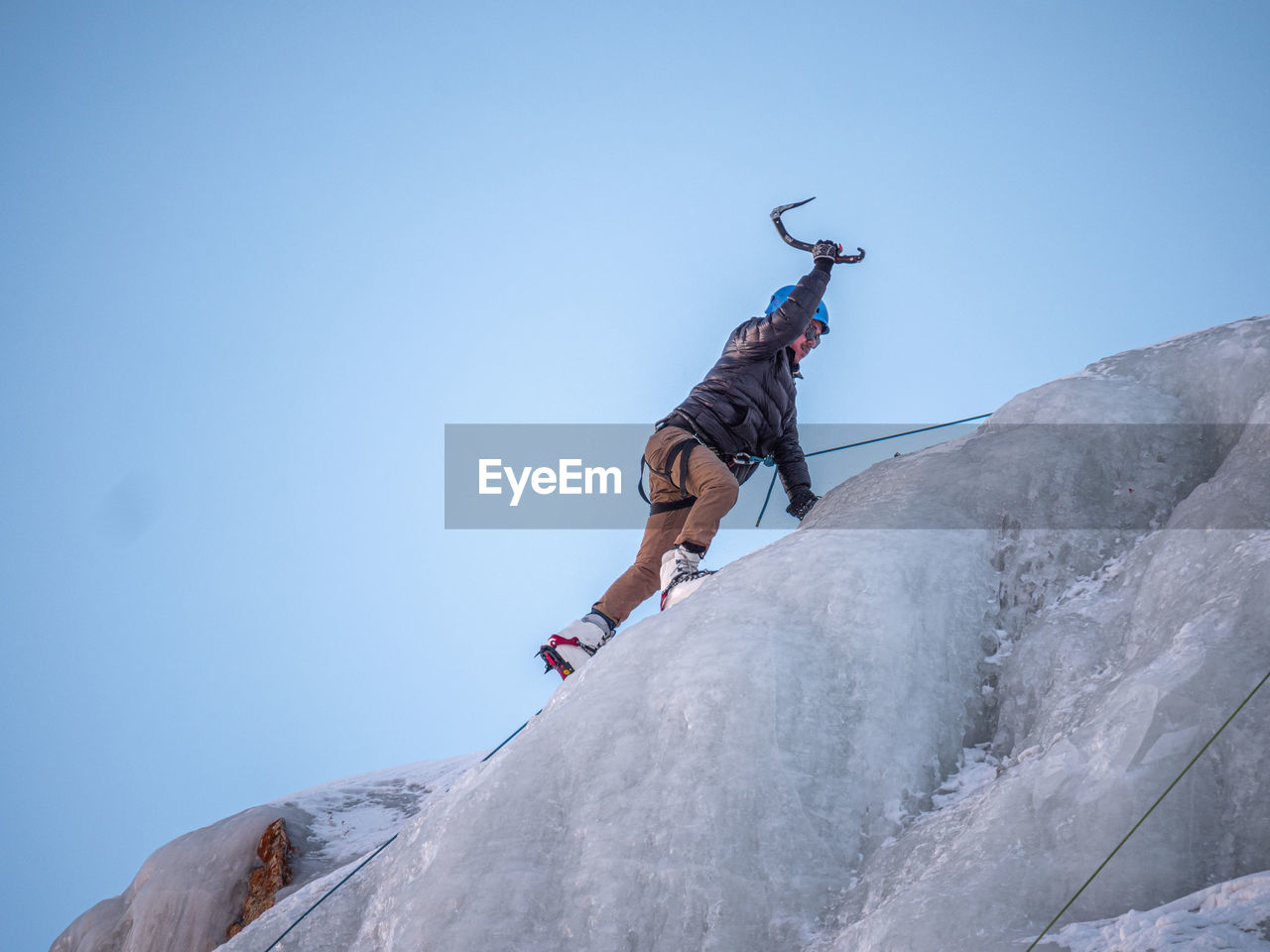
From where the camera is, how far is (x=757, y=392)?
696 centimetres

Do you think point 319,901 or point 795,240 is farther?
point 795,240

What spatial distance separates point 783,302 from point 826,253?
46 centimetres

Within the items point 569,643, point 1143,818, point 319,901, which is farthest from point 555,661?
point 1143,818

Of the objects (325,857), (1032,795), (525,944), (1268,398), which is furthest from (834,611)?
(325,857)

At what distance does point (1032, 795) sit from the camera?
10.4ft

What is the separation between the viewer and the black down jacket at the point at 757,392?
6.63 meters

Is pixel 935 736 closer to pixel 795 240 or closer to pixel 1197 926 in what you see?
pixel 1197 926

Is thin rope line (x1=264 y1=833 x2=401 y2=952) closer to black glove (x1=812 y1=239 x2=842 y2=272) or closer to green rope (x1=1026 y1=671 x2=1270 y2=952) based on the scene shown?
green rope (x1=1026 y1=671 x2=1270 y2=952)

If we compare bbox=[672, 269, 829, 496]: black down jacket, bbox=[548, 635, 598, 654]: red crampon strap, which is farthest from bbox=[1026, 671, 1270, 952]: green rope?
bbox=[672, 269, 829, 496]: black down jacket

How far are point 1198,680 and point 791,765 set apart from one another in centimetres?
155

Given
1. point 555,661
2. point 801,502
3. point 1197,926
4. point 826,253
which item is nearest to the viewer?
point 1197,926

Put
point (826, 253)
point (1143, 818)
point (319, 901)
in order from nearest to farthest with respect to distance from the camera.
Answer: point (1143, 818) < point (319, 901) < point (826, 253)

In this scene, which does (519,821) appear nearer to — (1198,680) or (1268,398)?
(1198,680)

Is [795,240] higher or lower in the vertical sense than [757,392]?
higher
